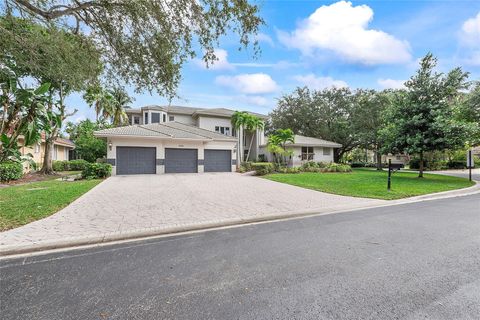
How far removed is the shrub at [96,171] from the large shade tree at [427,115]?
19.9 metres

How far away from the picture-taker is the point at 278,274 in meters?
3.32

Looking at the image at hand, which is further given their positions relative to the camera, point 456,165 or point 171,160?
point 456,165

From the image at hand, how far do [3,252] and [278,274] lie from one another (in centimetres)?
462

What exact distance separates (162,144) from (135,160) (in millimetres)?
2459

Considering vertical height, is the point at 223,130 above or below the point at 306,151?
above

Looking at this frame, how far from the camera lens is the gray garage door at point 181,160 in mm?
20078

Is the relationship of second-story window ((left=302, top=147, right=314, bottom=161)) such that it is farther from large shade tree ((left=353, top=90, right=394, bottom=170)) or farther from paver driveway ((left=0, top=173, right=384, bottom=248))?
paver driveway ((left=0, top=173, right=384, bottom=248))

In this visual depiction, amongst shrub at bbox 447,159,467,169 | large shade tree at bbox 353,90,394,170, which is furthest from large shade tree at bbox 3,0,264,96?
shrub at bbox 447,159,467,169

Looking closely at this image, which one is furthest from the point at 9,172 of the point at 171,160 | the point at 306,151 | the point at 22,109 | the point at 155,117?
the point at 306,151

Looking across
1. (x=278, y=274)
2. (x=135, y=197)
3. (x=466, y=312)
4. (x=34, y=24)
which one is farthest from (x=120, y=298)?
(x=34, y=24)

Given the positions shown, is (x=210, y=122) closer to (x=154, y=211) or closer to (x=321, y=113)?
(x=321, y=113)

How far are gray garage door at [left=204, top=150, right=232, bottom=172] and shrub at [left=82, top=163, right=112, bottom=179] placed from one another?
26.5ft

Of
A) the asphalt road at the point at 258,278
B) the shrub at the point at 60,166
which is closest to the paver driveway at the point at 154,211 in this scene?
the asphalt road at the point at 258,278

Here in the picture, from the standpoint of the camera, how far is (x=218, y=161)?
877 inches
